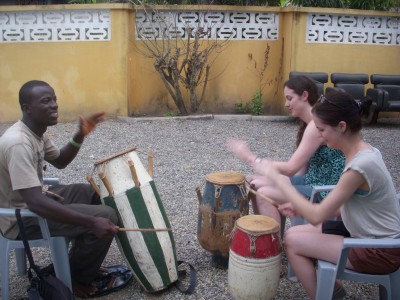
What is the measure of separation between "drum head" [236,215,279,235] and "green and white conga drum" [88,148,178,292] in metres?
0.48

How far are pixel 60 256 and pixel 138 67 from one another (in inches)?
242

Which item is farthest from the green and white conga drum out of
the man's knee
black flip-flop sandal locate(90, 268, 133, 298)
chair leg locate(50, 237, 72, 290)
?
chair leg locate(50, 237, 72, 290)

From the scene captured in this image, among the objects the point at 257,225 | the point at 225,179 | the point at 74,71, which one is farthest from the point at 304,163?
the point at 74,71

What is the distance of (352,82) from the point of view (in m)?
8.62

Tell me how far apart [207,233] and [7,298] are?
126cm

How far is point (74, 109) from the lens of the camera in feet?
27.8

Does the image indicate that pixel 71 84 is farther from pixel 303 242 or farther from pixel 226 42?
pixel 303 242

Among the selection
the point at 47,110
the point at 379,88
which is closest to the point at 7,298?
the point at 47,110

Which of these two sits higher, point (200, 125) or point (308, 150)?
point (308, 150)

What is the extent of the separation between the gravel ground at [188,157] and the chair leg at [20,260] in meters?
0.06

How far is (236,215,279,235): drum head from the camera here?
108 inches

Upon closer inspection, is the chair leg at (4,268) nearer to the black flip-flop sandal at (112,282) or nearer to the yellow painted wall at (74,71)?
the black flip-flop sandal at (112,282)

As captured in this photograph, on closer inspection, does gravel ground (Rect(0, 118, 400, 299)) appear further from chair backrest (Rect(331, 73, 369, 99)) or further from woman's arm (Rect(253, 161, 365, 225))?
woman's arm (Rect(253, 161, 365, 225))

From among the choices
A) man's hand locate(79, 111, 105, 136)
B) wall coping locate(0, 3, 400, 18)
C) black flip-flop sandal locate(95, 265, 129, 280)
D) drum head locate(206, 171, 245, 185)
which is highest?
wall coping locate(0, 3, 400, 18)
